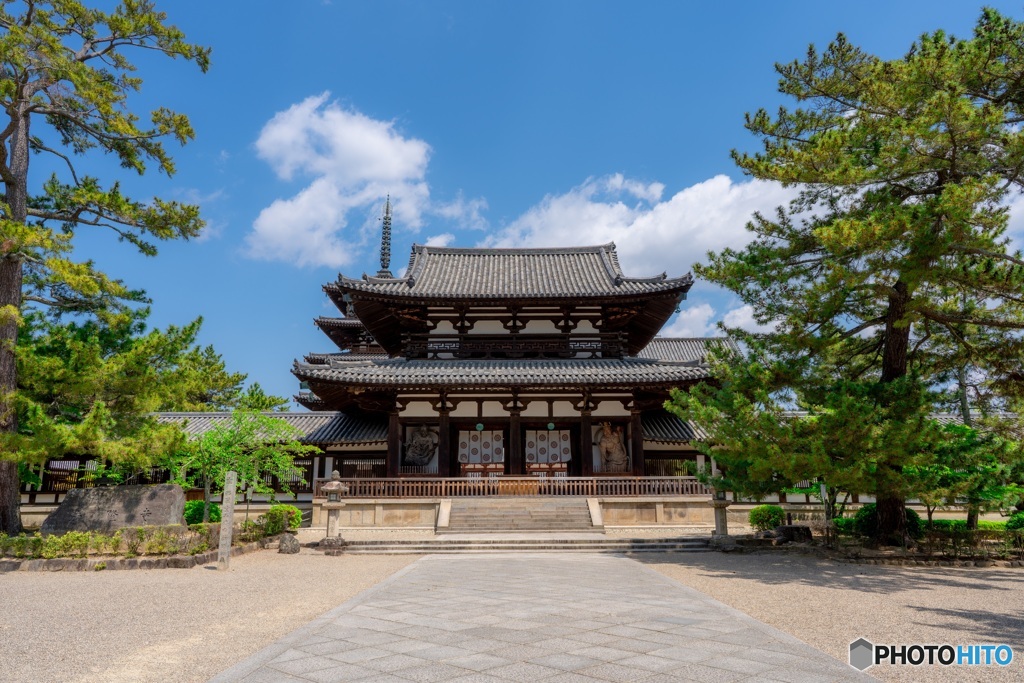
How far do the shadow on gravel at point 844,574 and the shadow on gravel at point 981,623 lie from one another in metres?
1.60

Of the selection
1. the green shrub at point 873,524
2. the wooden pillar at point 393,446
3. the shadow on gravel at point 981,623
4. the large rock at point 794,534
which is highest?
the wooden pillar at point 393,446

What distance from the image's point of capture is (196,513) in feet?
59.0

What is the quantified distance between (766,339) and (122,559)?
48.1 ft

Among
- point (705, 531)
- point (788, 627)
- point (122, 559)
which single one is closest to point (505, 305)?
point (705, 531)

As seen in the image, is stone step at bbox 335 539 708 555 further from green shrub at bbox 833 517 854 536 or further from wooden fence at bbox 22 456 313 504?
wooden fence at bbox 22 456 313 504

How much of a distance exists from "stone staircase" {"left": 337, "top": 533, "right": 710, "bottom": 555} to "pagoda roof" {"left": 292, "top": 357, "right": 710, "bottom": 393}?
5.49m

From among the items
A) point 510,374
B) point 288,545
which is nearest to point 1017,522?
point 510,374

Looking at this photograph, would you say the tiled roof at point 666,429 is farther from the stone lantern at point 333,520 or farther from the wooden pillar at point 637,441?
the stone lantern at point 333,520

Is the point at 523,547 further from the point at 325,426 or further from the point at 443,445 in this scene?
the point at 325,426

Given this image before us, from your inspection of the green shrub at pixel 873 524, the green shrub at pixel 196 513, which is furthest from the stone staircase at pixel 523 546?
the green shrub at pixel 196 513

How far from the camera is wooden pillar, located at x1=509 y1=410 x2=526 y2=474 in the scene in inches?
806

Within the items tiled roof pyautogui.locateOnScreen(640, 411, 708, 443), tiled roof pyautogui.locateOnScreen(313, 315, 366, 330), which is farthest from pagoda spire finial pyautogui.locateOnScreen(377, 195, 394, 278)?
tiled roof pyautogui.locateOnScreen(640, 411, 708, 443)

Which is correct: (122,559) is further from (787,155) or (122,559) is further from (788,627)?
(787,155)

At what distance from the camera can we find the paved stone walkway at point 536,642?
466 centimetres
